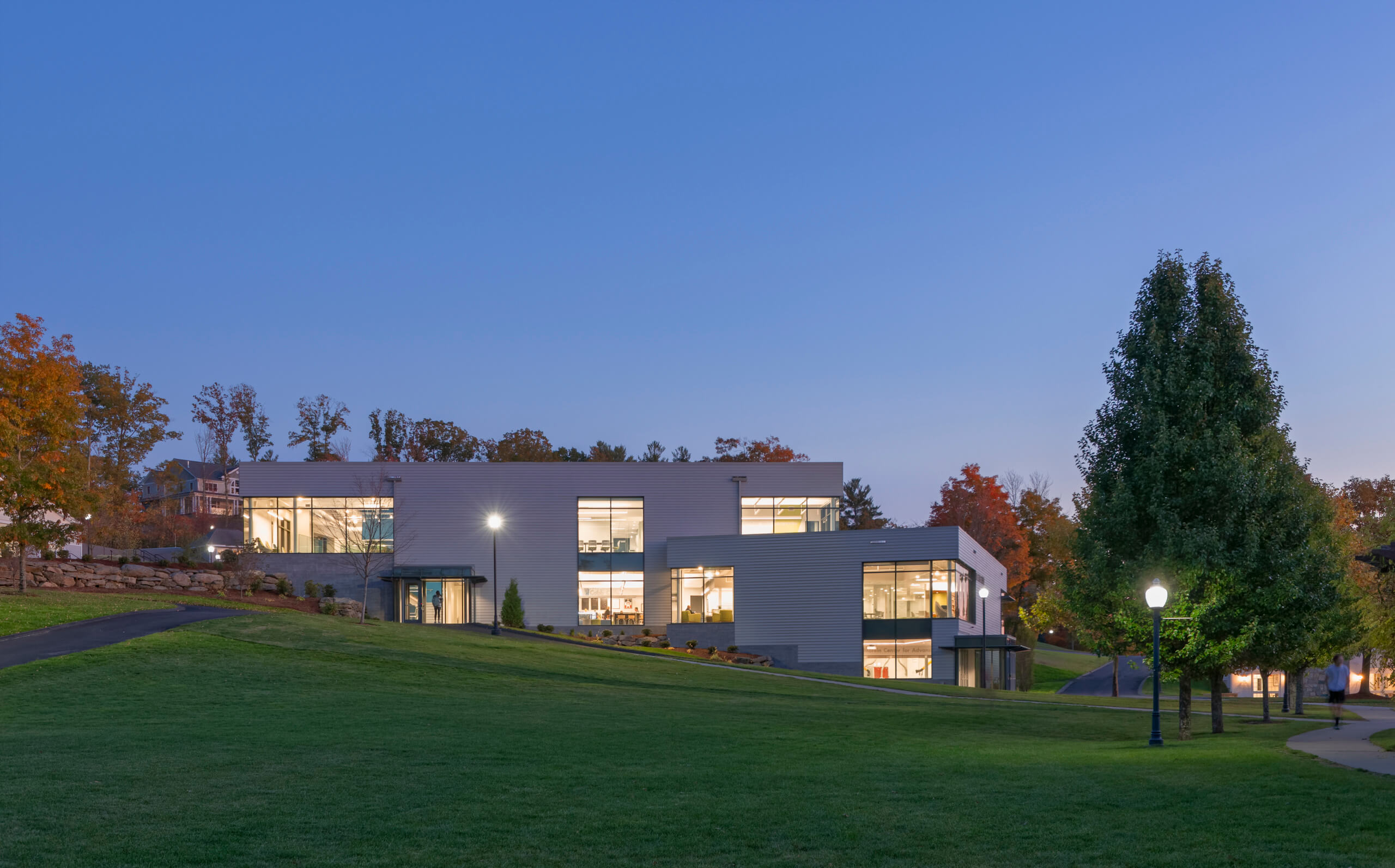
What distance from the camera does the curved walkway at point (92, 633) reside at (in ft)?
85.6

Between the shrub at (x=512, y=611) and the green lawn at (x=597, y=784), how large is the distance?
86.5 feet

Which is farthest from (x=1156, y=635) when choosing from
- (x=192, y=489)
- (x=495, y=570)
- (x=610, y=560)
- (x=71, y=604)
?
(x=192, y=489)

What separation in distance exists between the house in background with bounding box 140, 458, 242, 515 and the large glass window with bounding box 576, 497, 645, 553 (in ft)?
114

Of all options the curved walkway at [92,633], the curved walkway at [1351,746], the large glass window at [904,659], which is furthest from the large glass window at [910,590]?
the curved walkway at [92,633]

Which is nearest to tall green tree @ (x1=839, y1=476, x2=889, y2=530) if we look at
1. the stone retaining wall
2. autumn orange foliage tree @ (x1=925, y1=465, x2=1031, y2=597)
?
autumn orange foliage tree @ (x1=925, y1=465, x2=1031, y2=597)

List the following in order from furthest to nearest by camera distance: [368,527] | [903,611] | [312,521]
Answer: [312,521]
[368,527]
[903,611]

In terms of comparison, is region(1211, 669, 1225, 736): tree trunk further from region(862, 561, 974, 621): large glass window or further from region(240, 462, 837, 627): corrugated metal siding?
region(240, 462, 837, 627): corrugated metal siding

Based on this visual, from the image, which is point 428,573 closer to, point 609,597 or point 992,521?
point 609,597

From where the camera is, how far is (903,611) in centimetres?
5131

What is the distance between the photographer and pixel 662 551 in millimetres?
56719

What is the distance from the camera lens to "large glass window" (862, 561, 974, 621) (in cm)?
A: 5106

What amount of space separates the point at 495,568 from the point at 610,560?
8.48m

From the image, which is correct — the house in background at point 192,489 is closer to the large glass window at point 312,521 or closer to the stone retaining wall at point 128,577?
the large glass window at point 312,521

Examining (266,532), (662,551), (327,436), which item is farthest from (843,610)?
(327,436)
